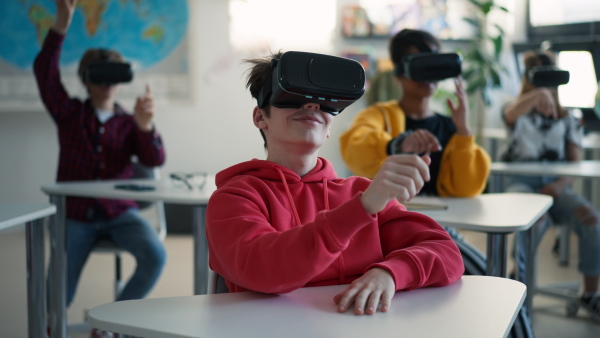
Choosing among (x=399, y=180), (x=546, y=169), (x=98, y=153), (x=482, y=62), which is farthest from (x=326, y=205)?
(x=482, y=62)

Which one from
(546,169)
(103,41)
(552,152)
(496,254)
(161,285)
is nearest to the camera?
(496,254)

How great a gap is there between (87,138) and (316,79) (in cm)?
187

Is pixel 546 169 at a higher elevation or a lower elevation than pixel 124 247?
higher

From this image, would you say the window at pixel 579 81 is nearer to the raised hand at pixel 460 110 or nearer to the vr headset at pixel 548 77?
the vr headset at pixel 548 77

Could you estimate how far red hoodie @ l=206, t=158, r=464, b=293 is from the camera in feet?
3.61

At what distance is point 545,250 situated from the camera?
4.65 metres

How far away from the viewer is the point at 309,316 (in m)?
1.12

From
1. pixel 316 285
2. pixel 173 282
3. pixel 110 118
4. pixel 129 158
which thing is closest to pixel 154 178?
pixel 129 158

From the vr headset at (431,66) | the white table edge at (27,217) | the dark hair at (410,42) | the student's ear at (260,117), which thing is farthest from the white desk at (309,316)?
the dark hair at (410,42)

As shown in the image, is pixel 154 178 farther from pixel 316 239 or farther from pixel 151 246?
pixel 316 239

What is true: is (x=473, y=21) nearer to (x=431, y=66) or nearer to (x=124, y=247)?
(x=431, y=66)

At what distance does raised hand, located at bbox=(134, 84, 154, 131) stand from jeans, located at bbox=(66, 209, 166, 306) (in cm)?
A: 41

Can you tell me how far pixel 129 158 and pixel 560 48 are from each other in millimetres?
2481

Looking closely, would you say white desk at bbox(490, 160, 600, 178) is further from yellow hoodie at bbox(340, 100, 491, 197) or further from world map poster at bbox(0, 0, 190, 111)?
world map poster at bbox(0, 0, 190, 111)
